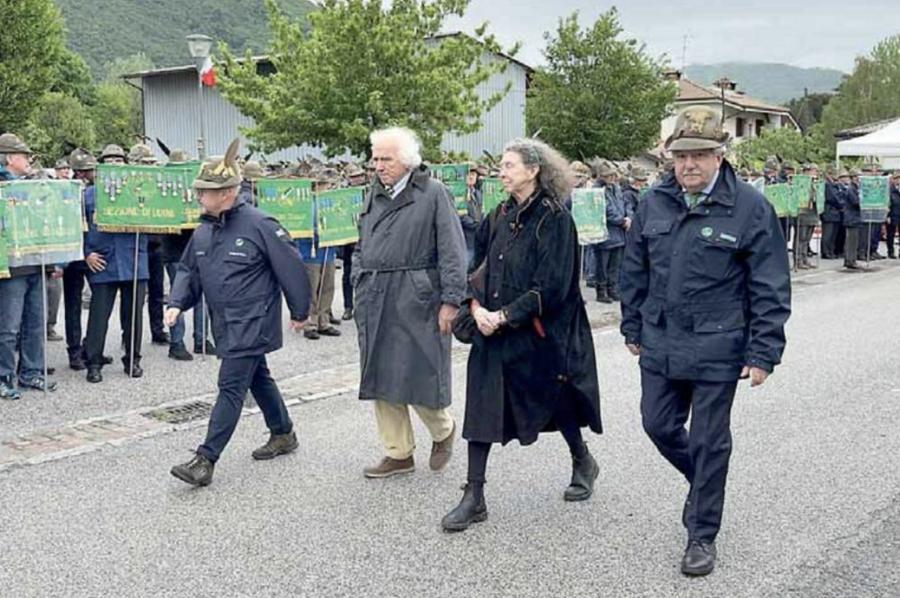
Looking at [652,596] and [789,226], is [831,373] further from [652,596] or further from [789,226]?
[789,226]

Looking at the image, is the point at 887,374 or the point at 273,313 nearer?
the point at 273,313

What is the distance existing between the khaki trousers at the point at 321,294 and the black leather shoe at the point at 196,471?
5.11 m

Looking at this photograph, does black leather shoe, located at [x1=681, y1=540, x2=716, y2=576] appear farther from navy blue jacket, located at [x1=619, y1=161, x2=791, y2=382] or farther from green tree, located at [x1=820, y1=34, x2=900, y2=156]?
green tree, located at [x1=820, y1=34, x2=900, y2=156]

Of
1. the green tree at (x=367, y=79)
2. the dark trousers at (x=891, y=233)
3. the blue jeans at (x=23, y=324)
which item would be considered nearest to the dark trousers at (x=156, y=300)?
the blue jeans at (x=23, y=324)

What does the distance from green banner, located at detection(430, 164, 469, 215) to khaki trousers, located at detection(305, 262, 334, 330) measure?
2.95 m

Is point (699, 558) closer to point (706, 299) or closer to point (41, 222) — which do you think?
point (706, 299)

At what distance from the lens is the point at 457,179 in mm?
13781

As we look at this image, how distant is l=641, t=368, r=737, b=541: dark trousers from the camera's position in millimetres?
4469

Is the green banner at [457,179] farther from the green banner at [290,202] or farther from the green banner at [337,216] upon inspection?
the green banner at [290,202]

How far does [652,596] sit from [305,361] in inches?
229

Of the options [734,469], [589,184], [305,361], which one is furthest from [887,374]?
[589,184]

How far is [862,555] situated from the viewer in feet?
15.5

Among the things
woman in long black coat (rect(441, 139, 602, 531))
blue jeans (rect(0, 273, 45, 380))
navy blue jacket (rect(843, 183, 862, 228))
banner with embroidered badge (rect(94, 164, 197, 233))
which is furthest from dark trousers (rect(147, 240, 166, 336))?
navy blue jacket (rect(843, 183, 862, 228))

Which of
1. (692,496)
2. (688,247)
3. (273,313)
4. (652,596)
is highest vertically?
(688,247)
